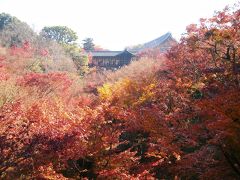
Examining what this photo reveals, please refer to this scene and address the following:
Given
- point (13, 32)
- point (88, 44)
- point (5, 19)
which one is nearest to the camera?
point (13, 32)

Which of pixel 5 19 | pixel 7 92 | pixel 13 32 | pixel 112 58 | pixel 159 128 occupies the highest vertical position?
pixel 5 19

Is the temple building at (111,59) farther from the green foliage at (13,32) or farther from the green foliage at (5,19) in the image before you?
the green foliage at (5,19)

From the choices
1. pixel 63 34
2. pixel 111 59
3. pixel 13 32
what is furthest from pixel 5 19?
pixel 111 59

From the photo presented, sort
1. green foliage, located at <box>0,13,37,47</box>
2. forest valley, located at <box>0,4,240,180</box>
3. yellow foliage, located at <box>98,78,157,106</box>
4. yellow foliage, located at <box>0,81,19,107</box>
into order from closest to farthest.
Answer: forest valley, located at <box>0,4,240,180</box>
yellow foliage, located at <box>0,81,19,107</box>
yellow foliage, located at <box>98,78,157,106</box>
green foliage, located at <box>0,13,37,47</box>

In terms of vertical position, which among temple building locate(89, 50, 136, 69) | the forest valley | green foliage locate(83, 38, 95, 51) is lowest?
the forest valley

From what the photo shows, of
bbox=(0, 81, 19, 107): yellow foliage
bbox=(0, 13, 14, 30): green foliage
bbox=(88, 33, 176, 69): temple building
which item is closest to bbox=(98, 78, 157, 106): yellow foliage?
bbox=(0, 81, 19, 107): yellow foliage

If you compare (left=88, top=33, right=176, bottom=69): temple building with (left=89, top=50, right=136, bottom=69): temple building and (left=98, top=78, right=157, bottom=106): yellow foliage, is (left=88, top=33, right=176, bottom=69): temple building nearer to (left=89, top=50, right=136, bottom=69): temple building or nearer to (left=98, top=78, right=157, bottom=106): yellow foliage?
(left=89, top=50, right=136, bottom=69): temple building

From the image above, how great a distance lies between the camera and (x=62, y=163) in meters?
12.5

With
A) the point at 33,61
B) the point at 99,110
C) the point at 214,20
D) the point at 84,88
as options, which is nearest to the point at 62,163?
the point at 99,110

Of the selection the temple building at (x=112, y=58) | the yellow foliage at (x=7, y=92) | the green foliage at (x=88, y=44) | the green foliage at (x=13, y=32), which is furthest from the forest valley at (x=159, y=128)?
the green foliage at (x=88, y=44)

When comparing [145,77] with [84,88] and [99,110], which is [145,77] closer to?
[84,88]

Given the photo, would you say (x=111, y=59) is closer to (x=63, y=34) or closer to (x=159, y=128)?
(x=63, y=34)

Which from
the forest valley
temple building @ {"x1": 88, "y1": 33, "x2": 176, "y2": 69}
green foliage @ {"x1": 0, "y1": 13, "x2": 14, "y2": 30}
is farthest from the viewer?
temple building @ {"x1": 88, "y1": 33, "x2": 176, "y2": 69}

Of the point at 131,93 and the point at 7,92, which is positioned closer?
the point at 7,92
